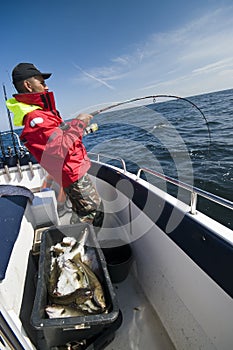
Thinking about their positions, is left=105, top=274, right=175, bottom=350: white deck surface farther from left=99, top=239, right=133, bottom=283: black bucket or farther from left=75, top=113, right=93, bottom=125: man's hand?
left=75, top=113, right=93, bottom=125: man's hand

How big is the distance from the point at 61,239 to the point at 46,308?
625 millimetres

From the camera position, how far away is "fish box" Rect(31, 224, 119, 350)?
1.18m

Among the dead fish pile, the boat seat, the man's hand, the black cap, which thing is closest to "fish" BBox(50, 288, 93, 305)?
the dead fish pile

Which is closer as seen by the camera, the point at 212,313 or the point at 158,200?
the point at 212,313

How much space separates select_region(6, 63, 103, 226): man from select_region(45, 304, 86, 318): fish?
0.99 metres

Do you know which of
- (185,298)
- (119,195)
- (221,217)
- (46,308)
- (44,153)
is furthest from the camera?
(221,217)

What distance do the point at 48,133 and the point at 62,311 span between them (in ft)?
4.22

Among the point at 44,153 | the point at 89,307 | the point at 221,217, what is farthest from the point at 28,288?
the point at 221,217

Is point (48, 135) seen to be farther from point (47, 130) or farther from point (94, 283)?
point (94, 283)

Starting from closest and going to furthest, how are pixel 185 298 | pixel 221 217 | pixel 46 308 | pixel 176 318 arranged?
pixel 46 308 < pixel 185 298 < pixel 176 318 < pixel 221 217

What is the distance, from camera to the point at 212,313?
52.7 inches

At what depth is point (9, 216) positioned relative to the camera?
1624 millimetres

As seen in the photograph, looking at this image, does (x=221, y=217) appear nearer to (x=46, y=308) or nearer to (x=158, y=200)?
→ (x=158, y=200)

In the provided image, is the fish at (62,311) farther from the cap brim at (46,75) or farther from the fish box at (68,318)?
the cap brim at (46,75)
